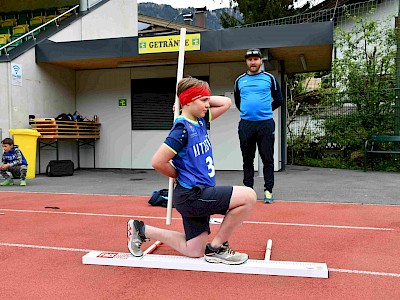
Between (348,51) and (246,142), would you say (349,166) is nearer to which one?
(348,51)

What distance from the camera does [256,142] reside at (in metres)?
6.18

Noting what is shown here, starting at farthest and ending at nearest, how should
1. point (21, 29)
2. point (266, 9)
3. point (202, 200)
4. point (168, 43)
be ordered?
point (266, 9) < point (21, 29) < point (168, 43) < point (202, 200)

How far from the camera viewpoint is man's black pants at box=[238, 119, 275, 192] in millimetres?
6027

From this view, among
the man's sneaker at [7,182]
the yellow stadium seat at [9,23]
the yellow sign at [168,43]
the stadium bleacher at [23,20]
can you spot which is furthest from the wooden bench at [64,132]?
the yellow stadium seat at [9,23]

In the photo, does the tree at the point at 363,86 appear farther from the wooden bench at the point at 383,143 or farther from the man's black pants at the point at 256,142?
the man's black pants at the point at 256,142

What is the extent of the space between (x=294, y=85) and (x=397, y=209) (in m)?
12.5

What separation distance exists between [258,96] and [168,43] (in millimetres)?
4512

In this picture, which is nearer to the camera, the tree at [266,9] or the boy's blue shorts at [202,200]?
the boy's blue shorts at [202,200]

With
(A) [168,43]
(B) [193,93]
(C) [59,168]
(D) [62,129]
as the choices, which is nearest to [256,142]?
(B) [193,93]

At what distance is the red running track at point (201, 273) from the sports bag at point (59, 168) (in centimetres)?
435

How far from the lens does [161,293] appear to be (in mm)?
2854

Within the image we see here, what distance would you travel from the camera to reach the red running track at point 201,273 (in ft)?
9.48

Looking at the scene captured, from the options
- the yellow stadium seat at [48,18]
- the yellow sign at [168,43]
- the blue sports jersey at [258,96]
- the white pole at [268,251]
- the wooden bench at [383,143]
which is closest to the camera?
the white pole at [268,251]

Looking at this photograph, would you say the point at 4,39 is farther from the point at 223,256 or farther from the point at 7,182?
the point at 223,256
